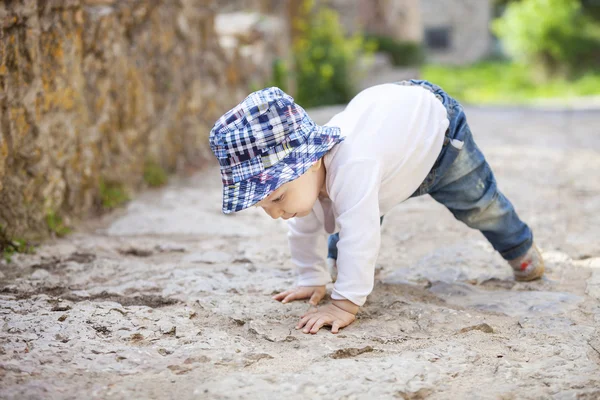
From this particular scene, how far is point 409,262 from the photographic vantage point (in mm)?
2451

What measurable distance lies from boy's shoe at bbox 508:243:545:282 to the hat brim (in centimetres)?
82

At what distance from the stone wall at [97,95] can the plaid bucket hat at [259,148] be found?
3.51ft

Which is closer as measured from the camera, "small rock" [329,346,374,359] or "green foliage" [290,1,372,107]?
"small rock" [329,346,374,359]

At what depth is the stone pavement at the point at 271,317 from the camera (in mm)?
1520

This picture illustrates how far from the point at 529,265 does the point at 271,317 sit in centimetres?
86

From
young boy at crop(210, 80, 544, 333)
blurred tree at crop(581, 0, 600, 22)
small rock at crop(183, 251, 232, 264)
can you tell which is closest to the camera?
young boy at crop(210, 80, 544, 333)

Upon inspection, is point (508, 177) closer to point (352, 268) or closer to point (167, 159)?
point (167, 159)

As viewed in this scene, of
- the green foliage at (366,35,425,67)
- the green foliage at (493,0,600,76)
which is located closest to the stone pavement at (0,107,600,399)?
the green foliage at (366,35,425,67)

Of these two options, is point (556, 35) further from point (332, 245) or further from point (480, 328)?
point (480, 328)

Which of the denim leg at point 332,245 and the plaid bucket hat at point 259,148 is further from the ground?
the plaid bucket hat at point 259,148

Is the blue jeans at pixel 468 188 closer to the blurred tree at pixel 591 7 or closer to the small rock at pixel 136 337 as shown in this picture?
the small rock at pixel 136 337

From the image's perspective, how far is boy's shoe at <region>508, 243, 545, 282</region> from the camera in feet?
7.23

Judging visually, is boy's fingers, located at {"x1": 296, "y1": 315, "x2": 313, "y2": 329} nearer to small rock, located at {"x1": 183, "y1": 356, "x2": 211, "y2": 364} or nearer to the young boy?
the young boy

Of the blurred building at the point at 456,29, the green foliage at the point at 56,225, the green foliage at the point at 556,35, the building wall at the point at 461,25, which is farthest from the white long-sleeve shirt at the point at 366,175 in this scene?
the building wall at the point at 461,25
